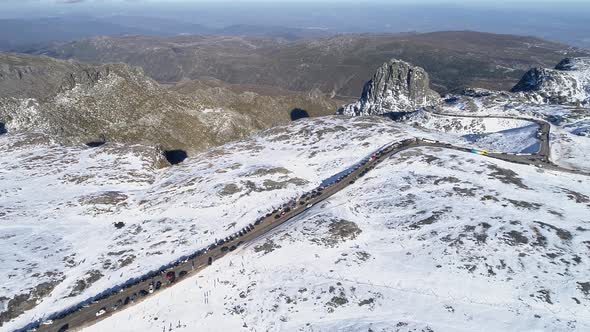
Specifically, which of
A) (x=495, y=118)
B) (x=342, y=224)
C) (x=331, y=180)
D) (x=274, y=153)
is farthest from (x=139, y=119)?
(x=495, y=118)

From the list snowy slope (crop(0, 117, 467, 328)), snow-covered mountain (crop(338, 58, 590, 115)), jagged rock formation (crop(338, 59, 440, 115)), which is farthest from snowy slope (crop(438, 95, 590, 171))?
snowy slope (crop(0, 117, 467, 328))

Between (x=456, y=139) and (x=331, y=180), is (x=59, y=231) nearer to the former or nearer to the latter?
(x=331, y=180)

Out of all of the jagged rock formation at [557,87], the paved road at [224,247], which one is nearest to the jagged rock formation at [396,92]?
the jagged rock formation at [557,87]

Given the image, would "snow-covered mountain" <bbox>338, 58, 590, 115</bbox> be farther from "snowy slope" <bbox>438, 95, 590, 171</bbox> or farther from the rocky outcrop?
the rocky outcrop

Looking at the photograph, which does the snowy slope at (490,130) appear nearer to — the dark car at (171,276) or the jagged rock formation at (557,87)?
the jagged rock formation at (557,87)

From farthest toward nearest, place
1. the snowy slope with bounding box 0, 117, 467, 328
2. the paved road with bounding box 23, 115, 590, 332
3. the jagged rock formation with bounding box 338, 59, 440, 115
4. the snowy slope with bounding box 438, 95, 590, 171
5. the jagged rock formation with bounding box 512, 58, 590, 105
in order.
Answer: the jagged rock formation with bounding box 338, 59, 440, 115 < the jagged rock formation with bounding box 512, 58, 590, 105 < the snowy slope with bounding box 438, 95, 590, 171 < the snowy slope with bounding box 0, 117, 467, 328 < the paved road with bounding box 23, 115, 590, 332

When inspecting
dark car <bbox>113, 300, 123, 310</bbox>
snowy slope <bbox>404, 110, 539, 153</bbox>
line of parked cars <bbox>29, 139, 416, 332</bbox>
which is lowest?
dark car <bbox>113, 300, 123, 310</bbox>
